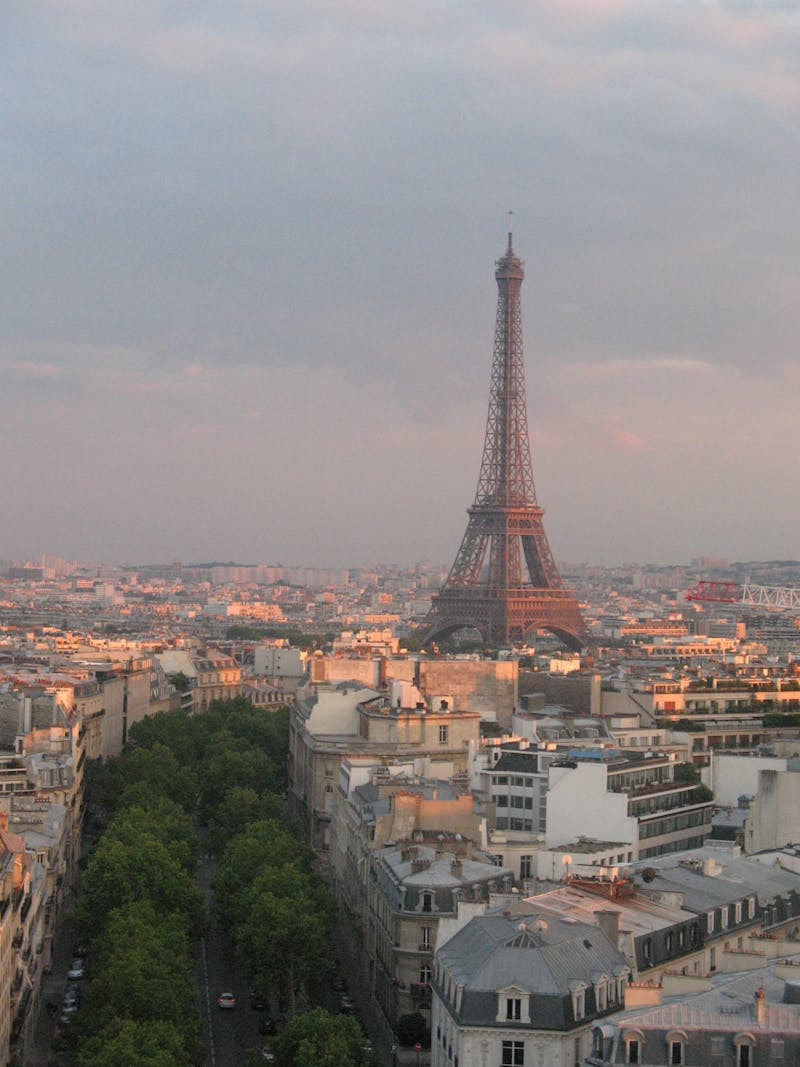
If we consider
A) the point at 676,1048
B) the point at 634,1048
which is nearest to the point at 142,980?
the point at 634,1048

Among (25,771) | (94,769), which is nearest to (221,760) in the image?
(94,769)

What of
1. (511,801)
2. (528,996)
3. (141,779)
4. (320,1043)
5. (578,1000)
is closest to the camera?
(528,996)

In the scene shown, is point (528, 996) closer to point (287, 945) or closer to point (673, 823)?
point (287, 945)

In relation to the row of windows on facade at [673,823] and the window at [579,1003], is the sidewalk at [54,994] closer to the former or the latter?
the window at [579,1003]

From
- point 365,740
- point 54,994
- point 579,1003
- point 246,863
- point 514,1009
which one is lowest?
point 54,994

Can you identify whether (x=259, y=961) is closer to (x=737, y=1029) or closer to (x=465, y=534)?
(x=737, y=1029)

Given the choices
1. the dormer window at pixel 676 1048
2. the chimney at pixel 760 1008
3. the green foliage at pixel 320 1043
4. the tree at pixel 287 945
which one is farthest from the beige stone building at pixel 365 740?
the dormer window at pixel 676 1048

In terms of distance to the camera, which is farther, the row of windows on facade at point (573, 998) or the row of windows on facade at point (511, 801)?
the row of windows on facade at point (511, 801)
